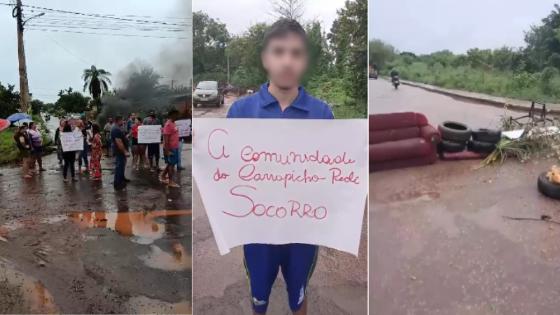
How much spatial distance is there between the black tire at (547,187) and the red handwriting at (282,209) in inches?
46.2

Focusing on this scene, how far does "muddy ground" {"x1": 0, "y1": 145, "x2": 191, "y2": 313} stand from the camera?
271 centimetres

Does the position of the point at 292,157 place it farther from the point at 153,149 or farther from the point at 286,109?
the point at 153,149

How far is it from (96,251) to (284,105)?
4.46ft

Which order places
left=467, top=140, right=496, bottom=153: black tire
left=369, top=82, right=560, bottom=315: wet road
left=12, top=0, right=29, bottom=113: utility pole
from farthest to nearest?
left=12, top=0, right=29, bottom=113: utility pole < left=467, top=140, right=496, bottom=153: black tire < left=369, top=82, right=560, bottom=315: wet road

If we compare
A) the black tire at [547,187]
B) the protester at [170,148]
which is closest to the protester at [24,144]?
the protester at [170,148]

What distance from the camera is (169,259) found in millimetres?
2734

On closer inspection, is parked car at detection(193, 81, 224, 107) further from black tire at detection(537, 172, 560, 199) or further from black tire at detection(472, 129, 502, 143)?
black tire at detection(537, 172, 560, 199)

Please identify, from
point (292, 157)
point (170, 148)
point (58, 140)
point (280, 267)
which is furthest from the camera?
point (58, 140)

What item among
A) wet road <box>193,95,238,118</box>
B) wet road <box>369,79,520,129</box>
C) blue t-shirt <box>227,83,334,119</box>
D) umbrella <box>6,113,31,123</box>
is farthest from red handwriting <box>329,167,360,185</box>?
umbrella <box>6,113,31,123</box>

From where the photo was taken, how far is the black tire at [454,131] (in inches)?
104

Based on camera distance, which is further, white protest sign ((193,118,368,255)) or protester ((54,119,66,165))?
protester ((54,119,66,165))

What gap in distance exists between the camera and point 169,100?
108 inches

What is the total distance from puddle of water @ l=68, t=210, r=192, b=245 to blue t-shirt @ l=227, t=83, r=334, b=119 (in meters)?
0.71

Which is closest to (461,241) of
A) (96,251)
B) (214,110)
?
(214,110)
